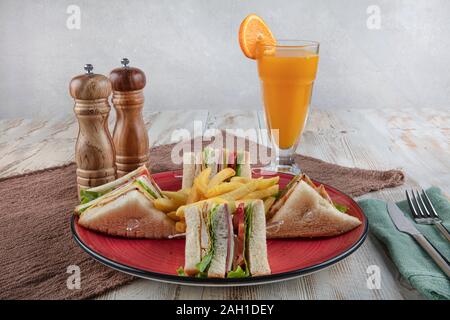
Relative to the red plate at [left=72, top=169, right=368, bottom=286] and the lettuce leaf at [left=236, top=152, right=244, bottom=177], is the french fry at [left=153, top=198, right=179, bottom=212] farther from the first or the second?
the lettuce leaf at [left=236, top=152, right=244, bottom=177]

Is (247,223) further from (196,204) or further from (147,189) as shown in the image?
(147,189)

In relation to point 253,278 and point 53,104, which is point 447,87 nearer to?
point 53,104

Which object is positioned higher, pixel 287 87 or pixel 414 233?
pixel 287 87

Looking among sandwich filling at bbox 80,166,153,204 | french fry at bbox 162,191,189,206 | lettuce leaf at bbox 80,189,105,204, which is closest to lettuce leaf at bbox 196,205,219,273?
french fry at bbox 162,191,189,206

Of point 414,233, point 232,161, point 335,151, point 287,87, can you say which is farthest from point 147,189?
point 335,151

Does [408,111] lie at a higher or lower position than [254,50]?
lower
